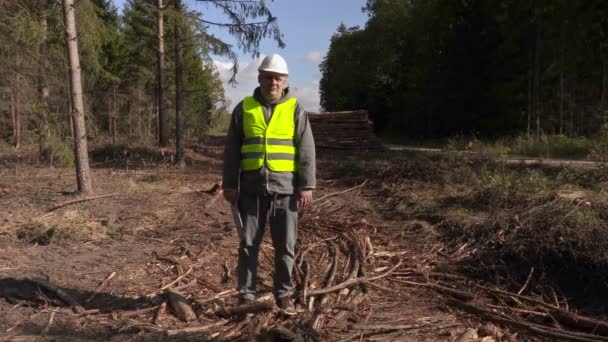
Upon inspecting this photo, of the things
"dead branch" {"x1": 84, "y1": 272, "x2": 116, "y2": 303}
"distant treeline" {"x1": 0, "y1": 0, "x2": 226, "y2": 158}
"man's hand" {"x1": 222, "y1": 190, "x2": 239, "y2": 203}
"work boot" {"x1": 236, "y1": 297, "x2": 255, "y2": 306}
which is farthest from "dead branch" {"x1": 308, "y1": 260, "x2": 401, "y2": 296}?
"distant treeline" {"x1": 0, "y1": 0, "x2": 226, "y2": 158}

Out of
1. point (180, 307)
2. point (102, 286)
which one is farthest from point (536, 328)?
point (102, 286)

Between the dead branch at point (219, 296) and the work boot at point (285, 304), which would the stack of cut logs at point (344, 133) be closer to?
the dead branch at point (219, 296)

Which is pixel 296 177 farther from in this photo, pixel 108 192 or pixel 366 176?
pixel 366 176

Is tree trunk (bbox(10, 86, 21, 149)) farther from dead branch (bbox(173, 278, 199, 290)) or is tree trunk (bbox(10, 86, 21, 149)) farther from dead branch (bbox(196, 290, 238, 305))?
dead branch (bbox(196, 290, 238, 305))

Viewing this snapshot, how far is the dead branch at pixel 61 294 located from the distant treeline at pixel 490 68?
14076 mm

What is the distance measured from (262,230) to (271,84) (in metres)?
1.22

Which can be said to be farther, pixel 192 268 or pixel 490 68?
pixel 490 68

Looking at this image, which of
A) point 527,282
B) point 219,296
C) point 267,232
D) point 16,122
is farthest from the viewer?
point 16,122

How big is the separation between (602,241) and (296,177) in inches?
138

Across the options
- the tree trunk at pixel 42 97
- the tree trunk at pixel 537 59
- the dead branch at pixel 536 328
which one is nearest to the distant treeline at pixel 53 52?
the tree trunk at pixel 42 97

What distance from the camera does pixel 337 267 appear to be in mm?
Answer: 5637

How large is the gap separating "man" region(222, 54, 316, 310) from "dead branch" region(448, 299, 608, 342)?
5.50 ft

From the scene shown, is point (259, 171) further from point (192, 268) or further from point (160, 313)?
point (192, 268)

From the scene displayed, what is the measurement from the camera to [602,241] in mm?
5422
